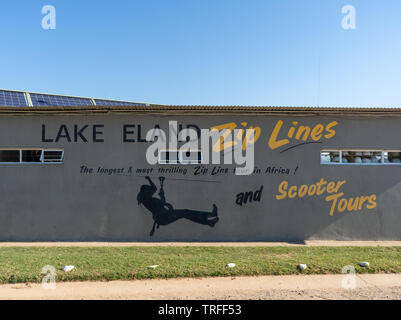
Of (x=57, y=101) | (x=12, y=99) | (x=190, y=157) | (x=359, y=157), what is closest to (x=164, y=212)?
(x=190, y=157)

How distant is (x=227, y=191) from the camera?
812 centimetres

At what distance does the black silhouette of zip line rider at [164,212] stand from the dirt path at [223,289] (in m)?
3.03

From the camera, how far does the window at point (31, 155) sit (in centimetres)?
809

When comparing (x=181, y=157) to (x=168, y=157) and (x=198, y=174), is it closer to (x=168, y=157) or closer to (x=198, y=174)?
(x=168, y=157)

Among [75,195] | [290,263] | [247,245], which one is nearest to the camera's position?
[290,263]

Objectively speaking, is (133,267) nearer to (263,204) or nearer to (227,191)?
(227,191)

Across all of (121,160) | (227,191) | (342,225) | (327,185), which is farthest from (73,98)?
(342,225)

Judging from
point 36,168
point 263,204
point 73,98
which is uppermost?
point 73,98

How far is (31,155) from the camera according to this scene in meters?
8.11

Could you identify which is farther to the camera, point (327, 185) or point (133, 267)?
point (327, 185)

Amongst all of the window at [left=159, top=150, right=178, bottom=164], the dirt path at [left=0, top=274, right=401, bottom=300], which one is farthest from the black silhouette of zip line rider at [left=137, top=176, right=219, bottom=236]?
the dirt path at [left=0, top=274, right=401, bottom=300]

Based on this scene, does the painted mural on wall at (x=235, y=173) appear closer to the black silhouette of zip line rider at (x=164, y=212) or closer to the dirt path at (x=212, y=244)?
the black silhouette of zip line rider at (x=164, y=212)

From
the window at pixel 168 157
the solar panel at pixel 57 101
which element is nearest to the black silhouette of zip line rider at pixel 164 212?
the window at pixel 168 157

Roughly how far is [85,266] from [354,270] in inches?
213
